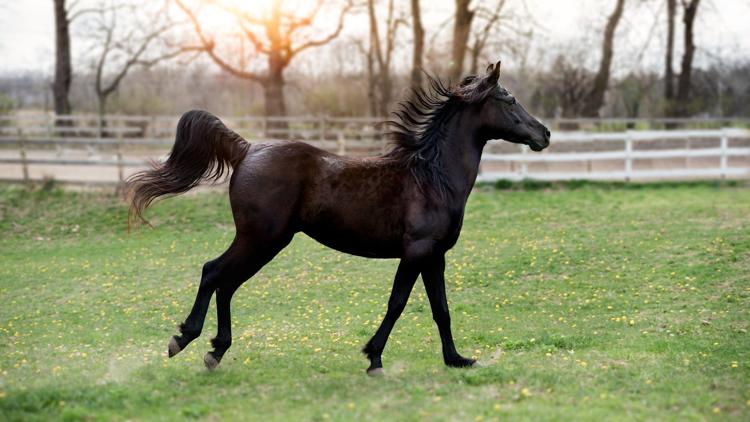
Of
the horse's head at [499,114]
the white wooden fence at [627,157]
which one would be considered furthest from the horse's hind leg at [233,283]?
the white wooden fence at [627,157]

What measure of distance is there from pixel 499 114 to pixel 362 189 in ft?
4.53

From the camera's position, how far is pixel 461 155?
6.41 metres

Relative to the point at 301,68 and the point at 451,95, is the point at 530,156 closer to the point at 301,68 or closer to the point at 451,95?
the point at 451,95

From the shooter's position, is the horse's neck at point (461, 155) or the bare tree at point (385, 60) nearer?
the horse's neck at point (461, 155)

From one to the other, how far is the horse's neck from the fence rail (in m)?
9.84

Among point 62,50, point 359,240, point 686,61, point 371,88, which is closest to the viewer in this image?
point 359,240

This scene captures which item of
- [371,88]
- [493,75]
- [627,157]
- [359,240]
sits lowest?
[359,240]

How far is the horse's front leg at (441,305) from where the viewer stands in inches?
249

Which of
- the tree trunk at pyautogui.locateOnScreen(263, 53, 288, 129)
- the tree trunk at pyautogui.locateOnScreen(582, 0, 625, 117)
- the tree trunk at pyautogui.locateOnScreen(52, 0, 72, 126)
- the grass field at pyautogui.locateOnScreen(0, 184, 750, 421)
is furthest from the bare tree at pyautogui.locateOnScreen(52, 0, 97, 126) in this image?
the tree trunk at pyautogui.locateOnScreen(582, 0, 625, 117)

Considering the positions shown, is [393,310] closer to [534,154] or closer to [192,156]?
[192,156]

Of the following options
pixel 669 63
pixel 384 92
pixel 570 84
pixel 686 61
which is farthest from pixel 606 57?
pixel 384 92

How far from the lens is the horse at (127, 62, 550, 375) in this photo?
6070mm

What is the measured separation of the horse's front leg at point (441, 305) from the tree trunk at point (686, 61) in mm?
25904

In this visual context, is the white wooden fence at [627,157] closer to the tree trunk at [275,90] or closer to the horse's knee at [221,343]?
the tree trunk at [275,90]
